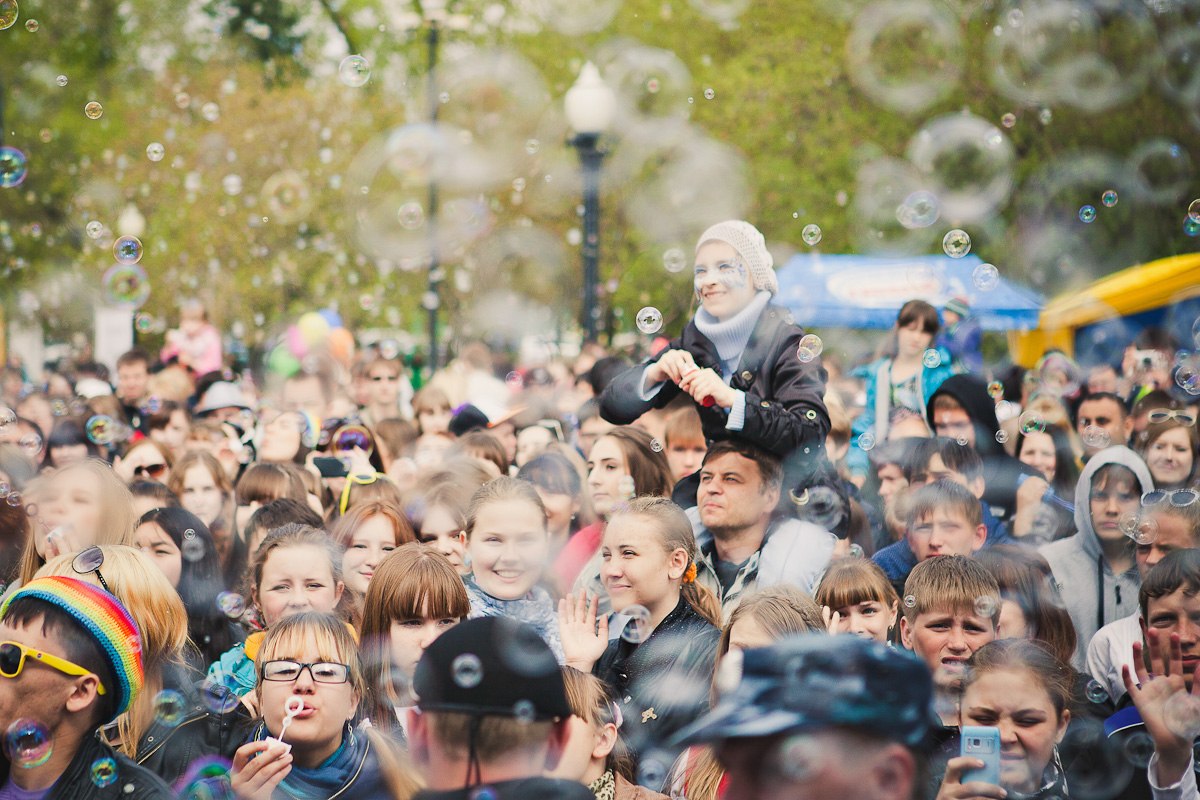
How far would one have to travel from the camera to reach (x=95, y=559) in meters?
4.04

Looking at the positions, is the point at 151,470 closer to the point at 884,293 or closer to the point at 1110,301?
the point at 884,293

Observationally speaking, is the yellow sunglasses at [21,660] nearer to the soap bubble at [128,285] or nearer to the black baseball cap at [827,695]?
the black baseball cap at [827,695]

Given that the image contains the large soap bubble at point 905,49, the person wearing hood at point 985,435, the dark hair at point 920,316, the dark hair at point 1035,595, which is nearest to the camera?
the dark hair at point 1035,595

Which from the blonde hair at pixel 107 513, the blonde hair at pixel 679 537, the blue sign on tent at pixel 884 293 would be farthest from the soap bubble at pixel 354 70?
the blue sign on tent at pixel 884 293

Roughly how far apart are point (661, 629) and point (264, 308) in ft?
76.5

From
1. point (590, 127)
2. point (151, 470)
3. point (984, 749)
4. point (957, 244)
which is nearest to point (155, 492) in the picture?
point (151, 470)

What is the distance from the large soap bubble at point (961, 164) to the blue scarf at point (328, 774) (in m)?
8.01

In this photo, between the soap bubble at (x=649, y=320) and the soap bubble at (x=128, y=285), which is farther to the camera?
the soap bubble at (x=128, y=285)

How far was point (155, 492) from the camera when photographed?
20.0 feet

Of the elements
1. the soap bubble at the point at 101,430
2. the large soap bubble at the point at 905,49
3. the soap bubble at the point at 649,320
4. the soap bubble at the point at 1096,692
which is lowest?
the soap bubble at the point at 1096,692

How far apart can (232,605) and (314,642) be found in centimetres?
120

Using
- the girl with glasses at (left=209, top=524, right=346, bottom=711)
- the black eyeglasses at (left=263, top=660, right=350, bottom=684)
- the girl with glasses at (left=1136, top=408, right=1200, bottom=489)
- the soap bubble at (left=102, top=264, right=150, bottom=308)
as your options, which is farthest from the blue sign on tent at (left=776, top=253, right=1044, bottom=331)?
the black eyeglasses at (left=263, top=660, right=350, bottom=684)

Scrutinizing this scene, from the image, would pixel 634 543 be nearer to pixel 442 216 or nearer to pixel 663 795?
pixel 663 795

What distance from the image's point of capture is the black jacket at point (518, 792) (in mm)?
2363
